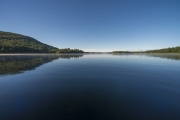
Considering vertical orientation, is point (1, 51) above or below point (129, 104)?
above

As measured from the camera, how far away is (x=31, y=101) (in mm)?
8852

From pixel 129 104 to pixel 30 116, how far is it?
24.9 feet

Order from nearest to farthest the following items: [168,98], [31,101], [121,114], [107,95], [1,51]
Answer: [121,114] < [31,101] < [168,98] < [107,95] < [1,51]

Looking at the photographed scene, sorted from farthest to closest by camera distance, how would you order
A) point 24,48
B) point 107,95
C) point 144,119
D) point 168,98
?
point 24,48, point 107,95, point 168,98, point 144,119

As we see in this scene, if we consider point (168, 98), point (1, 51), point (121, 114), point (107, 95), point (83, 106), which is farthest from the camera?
point (1, 51)

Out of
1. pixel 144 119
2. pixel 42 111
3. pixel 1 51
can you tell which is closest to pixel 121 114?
pixel 144 119

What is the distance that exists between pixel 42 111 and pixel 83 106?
3.05 meters

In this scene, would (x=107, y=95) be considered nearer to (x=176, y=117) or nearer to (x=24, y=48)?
(x=176, y=117)

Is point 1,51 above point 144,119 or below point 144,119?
above

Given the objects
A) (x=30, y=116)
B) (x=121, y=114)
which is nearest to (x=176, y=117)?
(x=121, y=114)

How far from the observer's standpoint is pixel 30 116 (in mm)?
6750

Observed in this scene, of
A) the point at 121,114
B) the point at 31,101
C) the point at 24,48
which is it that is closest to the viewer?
the point at 121,114

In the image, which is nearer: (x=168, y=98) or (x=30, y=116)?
(x=30, y=116)

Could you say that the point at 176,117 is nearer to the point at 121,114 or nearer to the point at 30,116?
the point at 121,114
